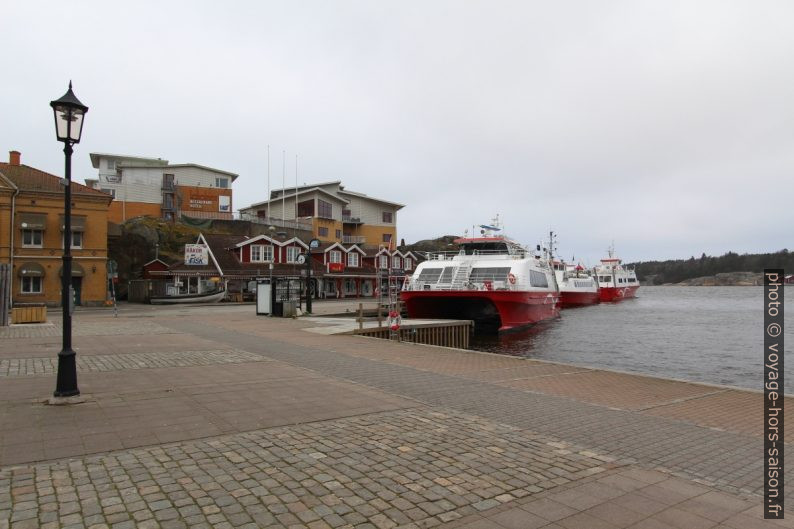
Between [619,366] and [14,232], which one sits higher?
[14,232]

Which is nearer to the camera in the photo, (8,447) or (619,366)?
(8,447)

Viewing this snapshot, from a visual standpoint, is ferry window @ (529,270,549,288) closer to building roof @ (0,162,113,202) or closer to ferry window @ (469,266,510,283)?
ferry window @ (469,266,510,283)

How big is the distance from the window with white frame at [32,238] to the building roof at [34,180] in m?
2.72

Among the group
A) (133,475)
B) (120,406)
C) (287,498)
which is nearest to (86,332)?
(120,406)

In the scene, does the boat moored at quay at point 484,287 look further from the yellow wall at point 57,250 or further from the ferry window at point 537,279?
the yellow wall at point 57,250

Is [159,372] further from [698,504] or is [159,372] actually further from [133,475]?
[698,504]

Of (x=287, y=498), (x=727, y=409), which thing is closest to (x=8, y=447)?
(x=287, y=498)

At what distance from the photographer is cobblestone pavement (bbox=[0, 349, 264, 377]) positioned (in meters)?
9.84

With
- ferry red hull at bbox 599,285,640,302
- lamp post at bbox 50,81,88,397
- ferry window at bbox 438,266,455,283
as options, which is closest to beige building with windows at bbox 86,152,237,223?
ferry window at bbox 438,266,455,283

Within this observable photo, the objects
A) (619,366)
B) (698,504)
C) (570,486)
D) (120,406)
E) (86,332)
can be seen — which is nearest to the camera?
(698,504)

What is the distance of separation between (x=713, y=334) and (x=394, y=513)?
1208 inches

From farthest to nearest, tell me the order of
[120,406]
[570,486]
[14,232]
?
[14,232] → [120,406] → [570,486]

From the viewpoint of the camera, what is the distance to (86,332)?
1744cm

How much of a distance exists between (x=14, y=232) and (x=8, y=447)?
115 ft
